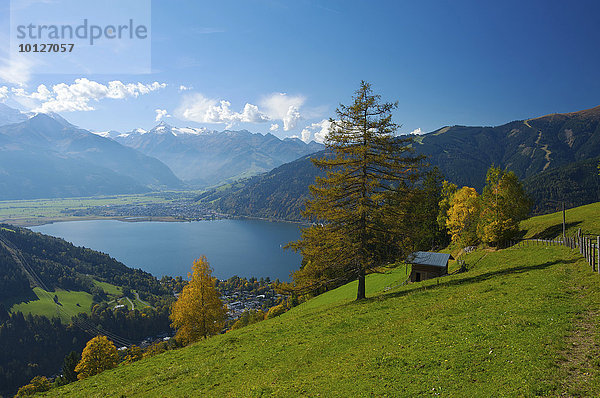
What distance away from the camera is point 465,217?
163ft

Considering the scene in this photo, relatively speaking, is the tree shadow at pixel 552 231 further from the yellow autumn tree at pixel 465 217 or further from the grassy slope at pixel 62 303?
the grassy slope at pixel 62 303

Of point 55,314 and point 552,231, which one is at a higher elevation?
point 552,231

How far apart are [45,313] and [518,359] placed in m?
199

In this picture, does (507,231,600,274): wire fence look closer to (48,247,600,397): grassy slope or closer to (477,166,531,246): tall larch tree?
(48,247,600,397): grassy slope

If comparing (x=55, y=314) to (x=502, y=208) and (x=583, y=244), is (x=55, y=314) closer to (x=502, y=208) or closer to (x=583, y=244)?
(x=502, y=208)

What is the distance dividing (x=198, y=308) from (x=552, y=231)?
48.4 meters

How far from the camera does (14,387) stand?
115 m

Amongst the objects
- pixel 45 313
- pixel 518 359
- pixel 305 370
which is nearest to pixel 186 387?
pixel 305 370

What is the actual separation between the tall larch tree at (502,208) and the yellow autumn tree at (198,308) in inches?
1458

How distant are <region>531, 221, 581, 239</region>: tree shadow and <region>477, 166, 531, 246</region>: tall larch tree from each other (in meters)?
3.57

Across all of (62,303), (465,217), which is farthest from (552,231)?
(62,303)

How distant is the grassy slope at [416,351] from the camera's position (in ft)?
33.8

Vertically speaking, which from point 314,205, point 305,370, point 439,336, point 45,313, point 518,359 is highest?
point 314,205

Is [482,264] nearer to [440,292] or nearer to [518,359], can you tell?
[440,292]
